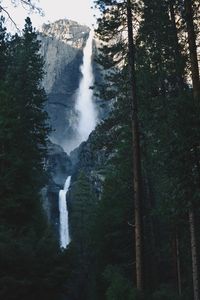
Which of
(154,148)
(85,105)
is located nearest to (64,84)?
(85,105)

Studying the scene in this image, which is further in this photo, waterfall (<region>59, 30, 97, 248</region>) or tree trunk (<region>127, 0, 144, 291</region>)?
waterfall (<region>59, 30, 97, 248</region>)

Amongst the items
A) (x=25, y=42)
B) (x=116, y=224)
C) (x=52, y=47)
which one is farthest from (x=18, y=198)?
(x=52, y=47)

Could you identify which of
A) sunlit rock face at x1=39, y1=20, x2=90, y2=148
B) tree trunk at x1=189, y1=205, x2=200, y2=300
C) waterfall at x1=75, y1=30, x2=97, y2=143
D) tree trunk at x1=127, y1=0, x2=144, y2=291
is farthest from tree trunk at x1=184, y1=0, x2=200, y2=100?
waterfall at x1=75, y1=30, x2=97, y2=143

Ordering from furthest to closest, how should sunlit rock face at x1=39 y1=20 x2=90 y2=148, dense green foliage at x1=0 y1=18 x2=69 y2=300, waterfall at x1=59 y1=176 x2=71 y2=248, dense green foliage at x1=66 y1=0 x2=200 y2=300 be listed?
1. sunlit rock face at x1=39 y1=20 x2=90 y2=148
2. waterfall at x1=59 y1=176 x2=71 y2=248
3. dense green foliage at x1=0 y1=18 x2=69 y2=300
4. dense green foliage at x1=66 y1=0 x2=200 y2=300

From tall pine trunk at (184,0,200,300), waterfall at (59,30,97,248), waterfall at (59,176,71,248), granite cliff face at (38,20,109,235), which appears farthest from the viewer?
waterfall at (59,30,97,248)

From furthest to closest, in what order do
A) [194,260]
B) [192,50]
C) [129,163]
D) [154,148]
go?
[129,163] < [154,148] < [194,260] < [192,50]

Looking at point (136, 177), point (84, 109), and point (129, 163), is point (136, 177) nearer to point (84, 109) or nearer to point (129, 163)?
point (129, 163)

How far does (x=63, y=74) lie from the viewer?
452ft

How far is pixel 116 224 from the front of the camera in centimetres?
2866

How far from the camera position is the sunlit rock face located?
129 metres

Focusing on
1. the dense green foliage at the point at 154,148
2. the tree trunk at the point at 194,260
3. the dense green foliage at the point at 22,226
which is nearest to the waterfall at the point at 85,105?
the dense green foliage at the point at 154,148

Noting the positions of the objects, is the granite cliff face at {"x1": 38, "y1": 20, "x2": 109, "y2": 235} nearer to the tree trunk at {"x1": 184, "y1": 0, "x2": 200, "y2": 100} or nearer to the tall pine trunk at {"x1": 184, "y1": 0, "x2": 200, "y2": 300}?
the tall pine trunk at {"x1": 184, "y1": 0, "x2": 200, "y2": 300}

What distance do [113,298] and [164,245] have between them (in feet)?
44.0

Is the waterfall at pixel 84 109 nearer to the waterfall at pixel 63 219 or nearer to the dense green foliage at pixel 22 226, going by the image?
the waterfall at pixel 63 219
